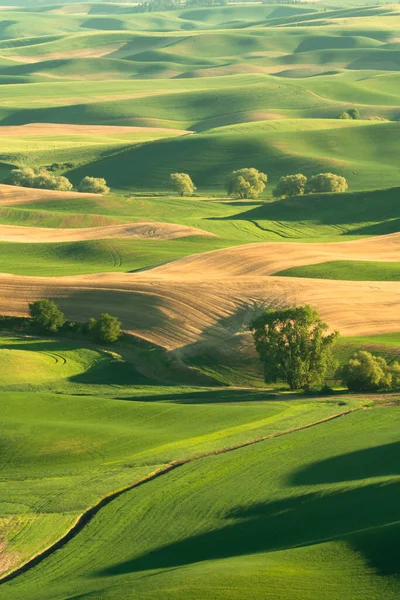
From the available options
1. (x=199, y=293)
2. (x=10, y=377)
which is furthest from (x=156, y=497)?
(x=199, y=293)

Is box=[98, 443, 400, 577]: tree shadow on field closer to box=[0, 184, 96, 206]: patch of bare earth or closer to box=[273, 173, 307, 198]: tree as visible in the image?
box=[0, 184, 96, 206]: patch of bare earth

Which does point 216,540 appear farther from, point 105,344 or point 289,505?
point 105,344

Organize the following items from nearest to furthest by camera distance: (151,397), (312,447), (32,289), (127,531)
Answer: (127,531)
(312,447)
(151,397)
(32,289)

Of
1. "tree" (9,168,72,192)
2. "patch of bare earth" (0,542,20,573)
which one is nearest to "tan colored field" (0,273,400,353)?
"patch of bare earth" (0,542,20,573)

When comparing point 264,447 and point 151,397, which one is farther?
point 151,397

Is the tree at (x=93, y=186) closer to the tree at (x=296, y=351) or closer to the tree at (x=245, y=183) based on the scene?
the tree at (x=245, y=183)

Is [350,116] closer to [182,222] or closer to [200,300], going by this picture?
[182,222]

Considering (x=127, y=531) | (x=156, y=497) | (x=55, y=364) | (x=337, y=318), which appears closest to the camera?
(x=127, y=531)
